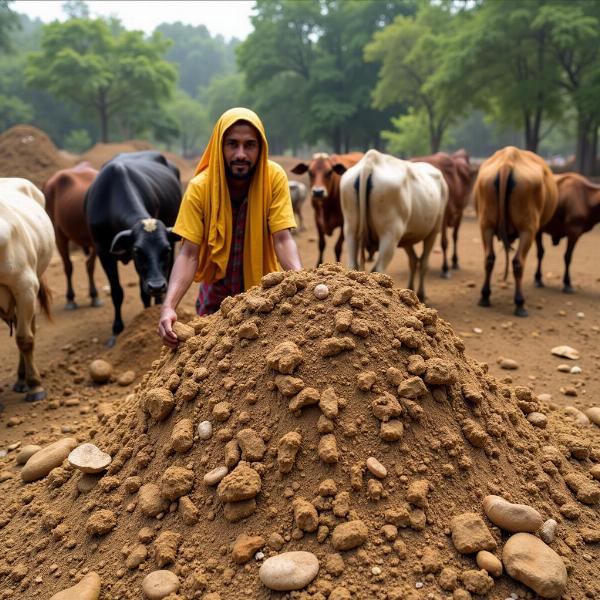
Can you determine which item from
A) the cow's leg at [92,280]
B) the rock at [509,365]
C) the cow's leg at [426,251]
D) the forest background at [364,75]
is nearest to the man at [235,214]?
the rock at [509,365]

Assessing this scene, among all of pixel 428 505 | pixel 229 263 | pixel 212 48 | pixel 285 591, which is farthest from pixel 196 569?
pixel 212 48

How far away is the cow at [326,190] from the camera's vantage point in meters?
7.89

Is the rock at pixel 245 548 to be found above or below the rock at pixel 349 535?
below

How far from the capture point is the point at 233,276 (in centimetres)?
344

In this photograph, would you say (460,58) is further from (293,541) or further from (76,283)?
(293,541)

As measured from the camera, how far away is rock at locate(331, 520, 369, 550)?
1.75 m

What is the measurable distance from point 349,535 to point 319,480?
0.24 meters

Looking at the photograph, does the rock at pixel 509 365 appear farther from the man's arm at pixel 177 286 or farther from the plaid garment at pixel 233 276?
the man's arm at pixel 177 286

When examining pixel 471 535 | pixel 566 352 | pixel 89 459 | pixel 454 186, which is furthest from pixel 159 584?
pixel 454 186

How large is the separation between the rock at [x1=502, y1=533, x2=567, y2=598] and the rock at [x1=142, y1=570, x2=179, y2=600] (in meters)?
1.13

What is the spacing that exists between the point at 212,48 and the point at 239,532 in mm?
93556

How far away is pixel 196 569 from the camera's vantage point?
1.80 metres

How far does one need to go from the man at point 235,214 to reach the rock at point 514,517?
1.75 metres

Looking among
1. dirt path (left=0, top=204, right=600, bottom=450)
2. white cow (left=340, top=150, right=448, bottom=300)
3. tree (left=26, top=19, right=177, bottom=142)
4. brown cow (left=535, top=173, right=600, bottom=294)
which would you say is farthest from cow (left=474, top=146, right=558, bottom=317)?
tree (left=26, top=19, right=177, bottom=142)
